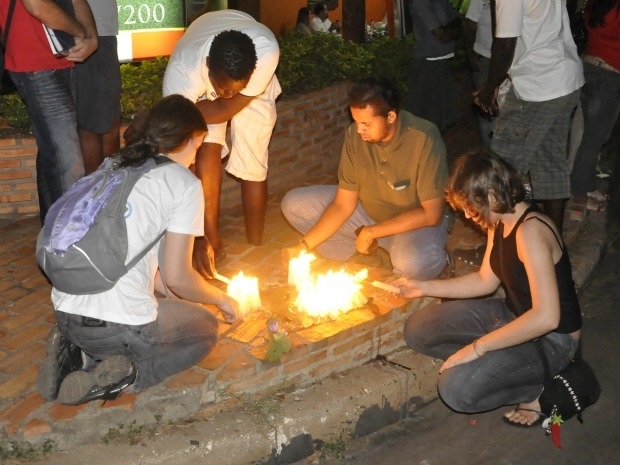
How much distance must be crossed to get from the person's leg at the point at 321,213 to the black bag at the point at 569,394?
5.51ft

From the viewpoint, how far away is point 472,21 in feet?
23.8

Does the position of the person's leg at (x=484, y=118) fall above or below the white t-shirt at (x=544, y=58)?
below

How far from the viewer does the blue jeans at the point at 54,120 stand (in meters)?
5.09

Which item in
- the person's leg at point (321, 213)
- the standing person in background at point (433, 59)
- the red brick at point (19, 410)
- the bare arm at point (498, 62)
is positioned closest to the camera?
the red brick at point (19, 410)

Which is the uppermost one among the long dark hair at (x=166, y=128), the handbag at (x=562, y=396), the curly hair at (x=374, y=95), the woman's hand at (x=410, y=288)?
the long dark hair at (x=166, y=128)

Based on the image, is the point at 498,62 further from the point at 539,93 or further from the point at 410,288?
the point at 410,288

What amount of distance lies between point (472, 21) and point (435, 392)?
3.71 meters

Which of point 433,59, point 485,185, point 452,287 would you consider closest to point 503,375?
point 452,287

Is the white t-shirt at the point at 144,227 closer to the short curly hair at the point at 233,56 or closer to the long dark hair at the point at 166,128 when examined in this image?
the long dark hair at the point at 166,128

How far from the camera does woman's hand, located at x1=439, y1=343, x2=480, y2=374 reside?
4.32m

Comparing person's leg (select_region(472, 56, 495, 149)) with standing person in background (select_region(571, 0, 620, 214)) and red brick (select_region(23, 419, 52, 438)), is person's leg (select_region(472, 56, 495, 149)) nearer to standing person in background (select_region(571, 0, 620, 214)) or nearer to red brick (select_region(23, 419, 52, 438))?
standing person in background (select_region(571, 0, 620, 214))

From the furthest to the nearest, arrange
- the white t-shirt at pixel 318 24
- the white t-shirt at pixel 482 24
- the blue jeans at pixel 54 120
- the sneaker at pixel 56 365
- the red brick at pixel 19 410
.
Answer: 1. the white t-shirt at pixel 318 24
2. the white t-shirt at pixel 482 24
3. the blue jeans at pixel 54 120
4. the sneaker at pixel 56 365
5. the red brick at pixel 19 410

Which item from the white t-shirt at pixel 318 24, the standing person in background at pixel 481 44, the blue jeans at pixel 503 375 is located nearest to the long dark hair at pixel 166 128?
the blue jeans at pixel 503 375

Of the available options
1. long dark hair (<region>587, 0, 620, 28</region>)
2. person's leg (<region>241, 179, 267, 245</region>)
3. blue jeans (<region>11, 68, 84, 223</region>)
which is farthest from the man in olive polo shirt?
long dark hair (<region>587, 0, 620, 28</region>)
